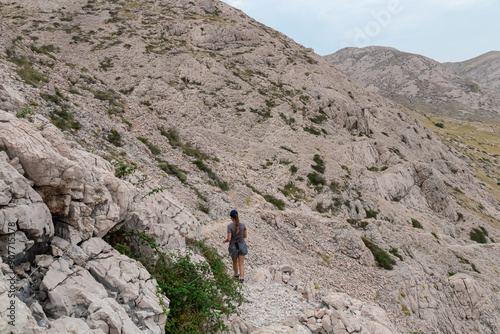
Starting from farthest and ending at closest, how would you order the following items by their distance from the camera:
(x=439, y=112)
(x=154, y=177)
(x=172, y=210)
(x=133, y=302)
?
(x=439, y=112) < (x=154, y=177) < (x=172, y=210) < (x=133, y=302)

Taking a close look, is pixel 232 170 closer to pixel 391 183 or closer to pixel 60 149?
pixel 60 149

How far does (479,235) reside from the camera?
37312 millimetres

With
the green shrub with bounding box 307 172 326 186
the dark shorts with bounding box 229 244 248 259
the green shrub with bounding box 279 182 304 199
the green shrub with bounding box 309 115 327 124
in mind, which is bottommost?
the green shrub with bounding box 279 182 304 199

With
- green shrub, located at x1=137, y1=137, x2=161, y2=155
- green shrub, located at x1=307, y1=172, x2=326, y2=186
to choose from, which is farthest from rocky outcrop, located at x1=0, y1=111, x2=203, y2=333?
green shrub, located at x1=307, y1=172, x2=326, y2=186

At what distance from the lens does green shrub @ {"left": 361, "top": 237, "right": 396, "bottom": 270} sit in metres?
22.2

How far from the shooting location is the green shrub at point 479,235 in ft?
120

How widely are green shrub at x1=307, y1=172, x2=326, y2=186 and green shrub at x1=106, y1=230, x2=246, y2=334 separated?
2385 centimetres

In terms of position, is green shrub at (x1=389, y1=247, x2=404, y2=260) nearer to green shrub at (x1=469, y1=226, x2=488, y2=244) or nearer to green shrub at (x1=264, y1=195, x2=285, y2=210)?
green shrub at (x1=264, y1=195, x2=285, y2=210)

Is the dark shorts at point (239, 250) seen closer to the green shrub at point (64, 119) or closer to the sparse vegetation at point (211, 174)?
the green shrub at point (64, 119)

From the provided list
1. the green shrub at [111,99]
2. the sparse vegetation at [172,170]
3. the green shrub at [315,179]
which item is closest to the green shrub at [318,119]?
the green shrub at [315,179]

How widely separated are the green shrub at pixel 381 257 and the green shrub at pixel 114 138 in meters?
20.1

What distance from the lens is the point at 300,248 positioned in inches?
798

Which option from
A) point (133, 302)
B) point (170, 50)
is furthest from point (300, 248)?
point (170, 50)

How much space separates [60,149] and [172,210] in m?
5.15
